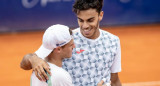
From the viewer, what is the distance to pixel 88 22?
11.4 feet

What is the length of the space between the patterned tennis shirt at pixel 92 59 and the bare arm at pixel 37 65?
19.2 inches

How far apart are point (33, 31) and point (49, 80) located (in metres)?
10.2

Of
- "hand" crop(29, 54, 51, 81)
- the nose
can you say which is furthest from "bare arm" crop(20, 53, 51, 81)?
the nose

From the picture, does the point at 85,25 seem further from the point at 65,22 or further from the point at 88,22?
the point at 65,22

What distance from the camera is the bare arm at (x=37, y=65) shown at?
9.13ft

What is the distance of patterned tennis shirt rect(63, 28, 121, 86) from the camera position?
346 centimetres

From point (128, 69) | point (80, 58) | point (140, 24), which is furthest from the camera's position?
point (140, 24)

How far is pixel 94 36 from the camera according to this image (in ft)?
11.8

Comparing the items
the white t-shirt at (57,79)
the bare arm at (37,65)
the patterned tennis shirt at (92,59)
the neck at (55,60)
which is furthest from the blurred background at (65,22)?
the white t-shirt at (57,79)

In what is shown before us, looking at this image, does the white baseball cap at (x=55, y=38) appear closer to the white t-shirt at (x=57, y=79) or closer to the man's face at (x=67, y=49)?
the man's face at (x=67, y=49)

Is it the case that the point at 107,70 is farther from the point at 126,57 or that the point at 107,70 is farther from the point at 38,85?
the point at 126,57

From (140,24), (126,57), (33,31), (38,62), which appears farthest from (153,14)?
(38,62)

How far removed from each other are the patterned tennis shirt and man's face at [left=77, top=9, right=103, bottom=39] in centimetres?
9

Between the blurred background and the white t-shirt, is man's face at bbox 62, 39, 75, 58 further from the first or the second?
the blurred background
